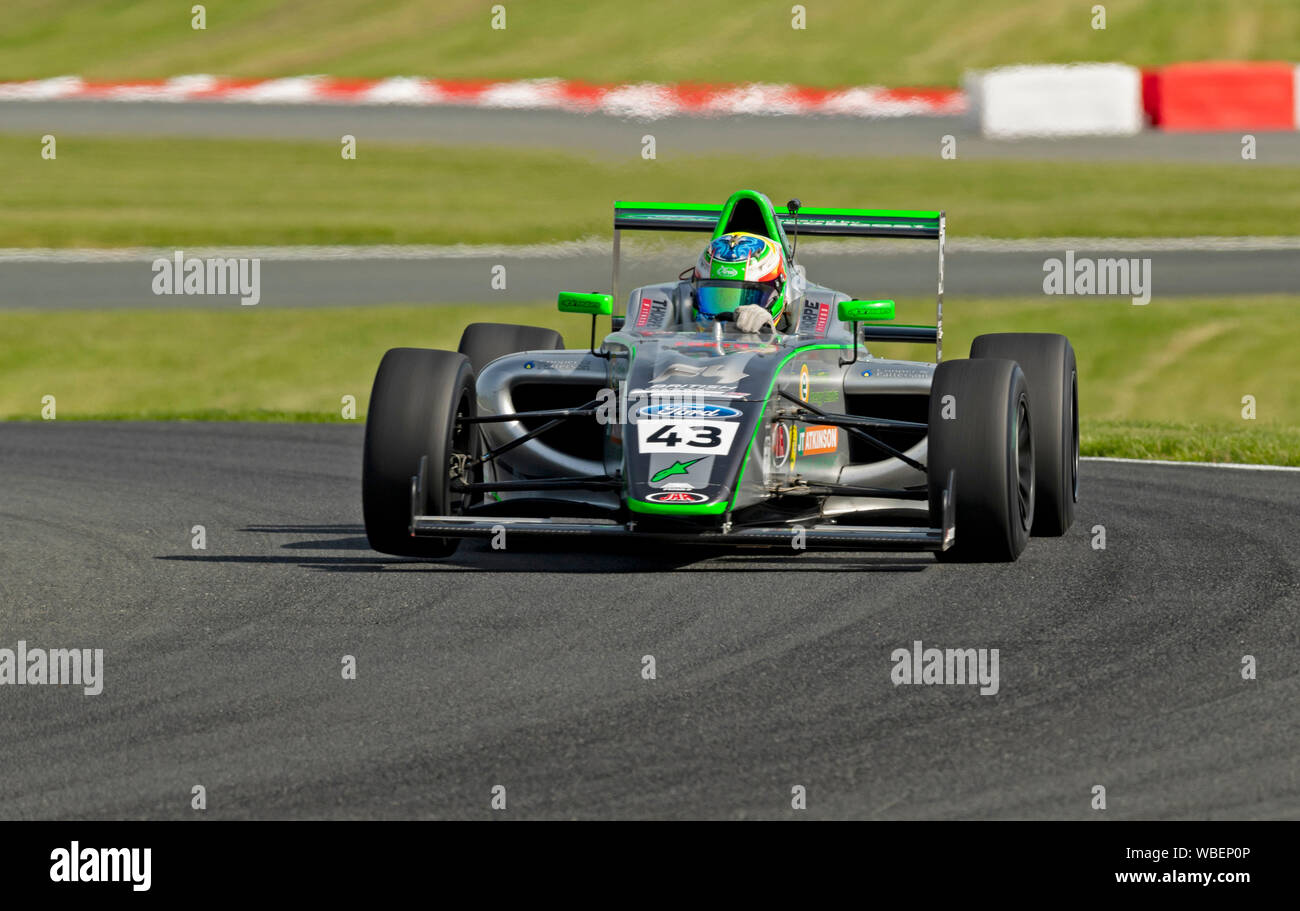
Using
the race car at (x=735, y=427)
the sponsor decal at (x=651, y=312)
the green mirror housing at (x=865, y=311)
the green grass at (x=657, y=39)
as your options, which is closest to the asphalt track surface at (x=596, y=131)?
the green grass at (x=657, y=39)

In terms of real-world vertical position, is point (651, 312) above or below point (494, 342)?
above

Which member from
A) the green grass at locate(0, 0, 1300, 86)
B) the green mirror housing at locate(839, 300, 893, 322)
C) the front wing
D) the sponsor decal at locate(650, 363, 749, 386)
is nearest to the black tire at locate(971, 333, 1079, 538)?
the green mirror housing at locate(839, 300, 893, 322)

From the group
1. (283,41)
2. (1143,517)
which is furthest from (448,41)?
(1143,517)

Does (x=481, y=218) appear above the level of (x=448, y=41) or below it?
below

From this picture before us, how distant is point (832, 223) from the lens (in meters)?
10.6

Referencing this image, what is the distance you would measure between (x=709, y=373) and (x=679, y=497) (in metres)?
0.77

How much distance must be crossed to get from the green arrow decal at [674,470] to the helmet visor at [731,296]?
165cm

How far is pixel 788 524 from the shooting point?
9.06 m

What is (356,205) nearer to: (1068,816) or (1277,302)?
(1277,302)

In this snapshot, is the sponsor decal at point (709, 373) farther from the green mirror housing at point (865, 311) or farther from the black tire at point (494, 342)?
the black tire at point (494, 342)

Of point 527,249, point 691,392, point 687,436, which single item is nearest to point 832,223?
point 691,392

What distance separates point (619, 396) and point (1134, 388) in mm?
9629

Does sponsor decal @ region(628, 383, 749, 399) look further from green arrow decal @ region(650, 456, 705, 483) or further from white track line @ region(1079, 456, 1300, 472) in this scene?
white track line @ region(1079, 456, 1300, 472)

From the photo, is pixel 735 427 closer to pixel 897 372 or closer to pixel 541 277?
pixel 897 372
